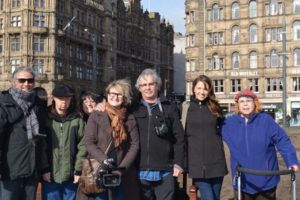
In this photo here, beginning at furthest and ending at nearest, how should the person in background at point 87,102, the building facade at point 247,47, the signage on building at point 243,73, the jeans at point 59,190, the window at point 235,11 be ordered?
1. the window at point 235,11
2. the signage on building at point 243,73
3. the building facade at point 247,47
4. the person in background at point 87,102
5. the jeans at point 59,190

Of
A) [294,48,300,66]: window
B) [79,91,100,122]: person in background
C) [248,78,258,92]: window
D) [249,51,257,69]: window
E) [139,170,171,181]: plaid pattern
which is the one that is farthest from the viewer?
[248,78,258,92]: window

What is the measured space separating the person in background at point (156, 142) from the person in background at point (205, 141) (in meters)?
0.19

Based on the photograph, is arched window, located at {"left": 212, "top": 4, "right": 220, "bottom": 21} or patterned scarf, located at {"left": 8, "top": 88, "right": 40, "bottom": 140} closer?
patterned scarf, located at {"left": 8, "top": 88, "right": 40, "bottom": 140}

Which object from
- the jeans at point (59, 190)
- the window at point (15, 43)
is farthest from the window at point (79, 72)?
the jeans at point (59, 190)

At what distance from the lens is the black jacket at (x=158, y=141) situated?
592 cm

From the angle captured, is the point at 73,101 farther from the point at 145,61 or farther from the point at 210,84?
the point at 145,61

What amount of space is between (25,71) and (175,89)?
100788mm

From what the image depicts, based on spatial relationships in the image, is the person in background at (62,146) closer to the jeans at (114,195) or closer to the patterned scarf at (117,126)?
the jeans at (114,195)

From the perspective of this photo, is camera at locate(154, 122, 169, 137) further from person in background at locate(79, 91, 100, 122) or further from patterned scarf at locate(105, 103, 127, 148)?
person in background at locate(79, 91, 100, 122)

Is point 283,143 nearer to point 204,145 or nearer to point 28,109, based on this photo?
point 204,145

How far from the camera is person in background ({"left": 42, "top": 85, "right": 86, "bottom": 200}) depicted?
6219mm

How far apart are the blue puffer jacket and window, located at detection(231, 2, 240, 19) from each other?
188 ft

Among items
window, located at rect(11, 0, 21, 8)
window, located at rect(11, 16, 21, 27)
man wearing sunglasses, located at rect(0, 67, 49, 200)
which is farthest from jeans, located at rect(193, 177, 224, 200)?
window, located at rect(11, 0, 21, 8)

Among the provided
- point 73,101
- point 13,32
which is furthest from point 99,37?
point 73,101
